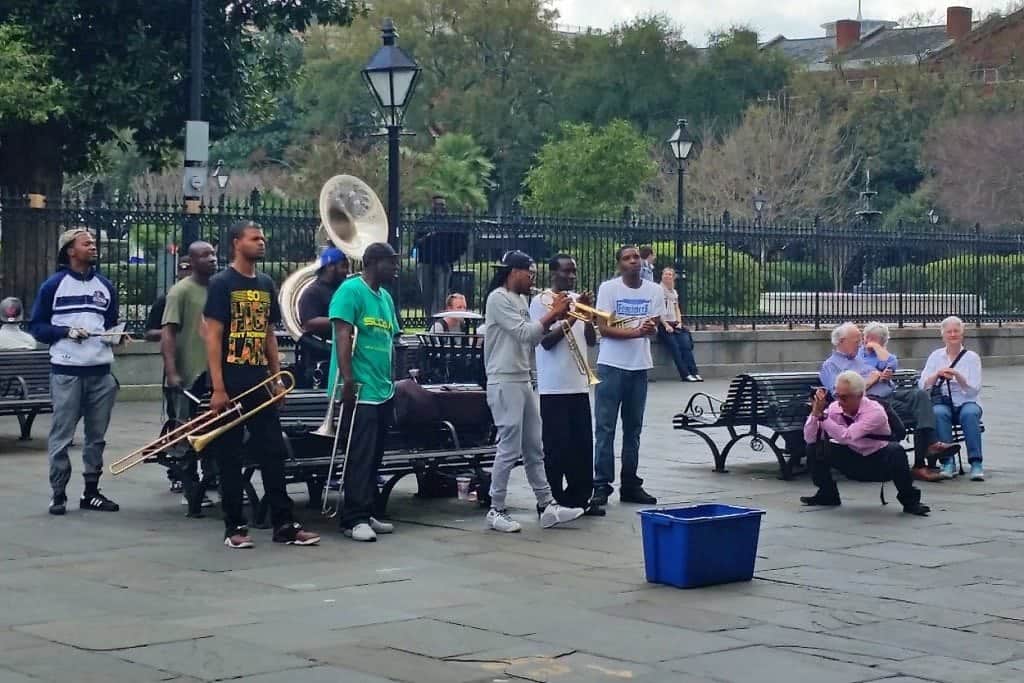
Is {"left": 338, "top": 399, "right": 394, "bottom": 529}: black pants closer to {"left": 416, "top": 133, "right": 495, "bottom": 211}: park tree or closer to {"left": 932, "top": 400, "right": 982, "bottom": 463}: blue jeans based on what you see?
{"left": 932, "top": 400, "right": 982, "bottom": 463}: blue jeans

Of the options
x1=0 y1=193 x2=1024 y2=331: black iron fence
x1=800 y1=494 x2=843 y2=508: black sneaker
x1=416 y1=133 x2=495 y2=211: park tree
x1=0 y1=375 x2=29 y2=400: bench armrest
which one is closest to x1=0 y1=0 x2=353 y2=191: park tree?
x1=0 y1=193 x2=1024 y2=331: black iron fence

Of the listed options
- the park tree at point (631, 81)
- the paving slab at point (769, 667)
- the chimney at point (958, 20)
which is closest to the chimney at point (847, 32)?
the chimney at point (958, 20)

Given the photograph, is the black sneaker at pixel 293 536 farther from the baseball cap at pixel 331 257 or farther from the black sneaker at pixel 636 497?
the baseball cap at pixel 331 257

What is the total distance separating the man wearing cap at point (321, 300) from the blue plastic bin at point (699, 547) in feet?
13.2

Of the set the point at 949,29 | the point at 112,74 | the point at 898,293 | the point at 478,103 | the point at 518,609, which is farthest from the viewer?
the point at 949,29

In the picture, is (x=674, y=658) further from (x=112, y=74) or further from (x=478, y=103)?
(x=478, y=103)

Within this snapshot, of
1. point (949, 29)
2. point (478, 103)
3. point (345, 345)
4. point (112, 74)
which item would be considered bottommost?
point (345, 345)

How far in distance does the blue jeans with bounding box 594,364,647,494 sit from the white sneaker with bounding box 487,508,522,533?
1061 mm

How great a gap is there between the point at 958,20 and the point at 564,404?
83257 millimetres

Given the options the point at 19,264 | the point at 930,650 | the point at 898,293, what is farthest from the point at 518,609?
the point at 898,293

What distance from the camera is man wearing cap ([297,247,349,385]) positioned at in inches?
464

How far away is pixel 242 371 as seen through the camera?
938 cm

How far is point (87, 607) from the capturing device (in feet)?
25.3

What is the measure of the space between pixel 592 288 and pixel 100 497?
12528 millimetres
